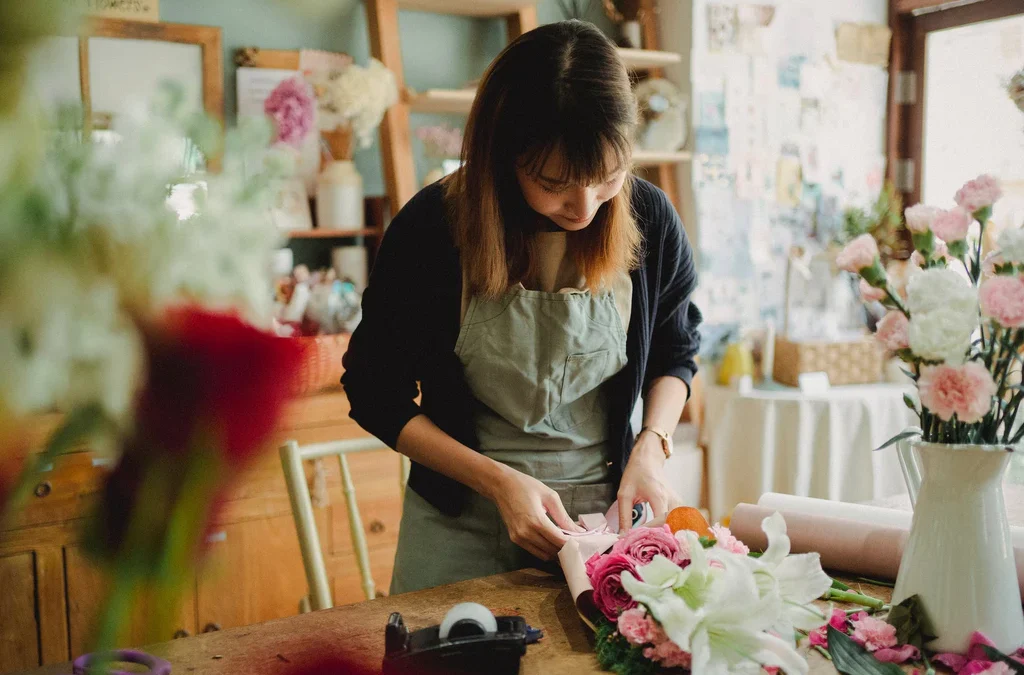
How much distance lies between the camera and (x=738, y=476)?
316cm

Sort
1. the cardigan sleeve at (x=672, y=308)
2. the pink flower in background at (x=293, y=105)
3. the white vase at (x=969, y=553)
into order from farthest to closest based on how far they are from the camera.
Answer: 1. the pink flower in background at (x=293, y=105)
2. the cardigan sleeve at (x=672, y=308)
3. the white vase at (x=969, y=553)

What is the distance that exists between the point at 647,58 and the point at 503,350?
2.34 m

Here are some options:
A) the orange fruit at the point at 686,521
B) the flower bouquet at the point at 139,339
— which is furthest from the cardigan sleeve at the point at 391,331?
the flower bouquet at the point at 139,339

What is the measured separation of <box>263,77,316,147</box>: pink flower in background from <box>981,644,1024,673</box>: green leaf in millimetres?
2113

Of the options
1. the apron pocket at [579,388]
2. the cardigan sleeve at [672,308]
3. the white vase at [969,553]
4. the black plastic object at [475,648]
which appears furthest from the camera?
the cardigan sleeve at [672,308]

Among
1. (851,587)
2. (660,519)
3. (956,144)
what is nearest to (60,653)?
(660,519)

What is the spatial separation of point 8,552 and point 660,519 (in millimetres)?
1002

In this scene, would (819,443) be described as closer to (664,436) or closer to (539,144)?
(664,436)

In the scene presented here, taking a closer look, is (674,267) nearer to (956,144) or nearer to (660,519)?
(660,519)

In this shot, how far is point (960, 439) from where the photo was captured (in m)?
0.87

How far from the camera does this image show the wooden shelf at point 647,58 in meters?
3.25

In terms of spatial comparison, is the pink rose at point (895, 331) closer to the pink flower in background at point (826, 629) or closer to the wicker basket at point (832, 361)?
the pink flower in background at point (826, 629)

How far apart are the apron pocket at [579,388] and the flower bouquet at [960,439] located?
1.67 ft

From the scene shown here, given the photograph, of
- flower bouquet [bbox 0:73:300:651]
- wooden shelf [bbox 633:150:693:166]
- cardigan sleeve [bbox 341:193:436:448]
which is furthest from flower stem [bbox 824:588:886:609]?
wooden shelf [bbox 633:150:693:166]
